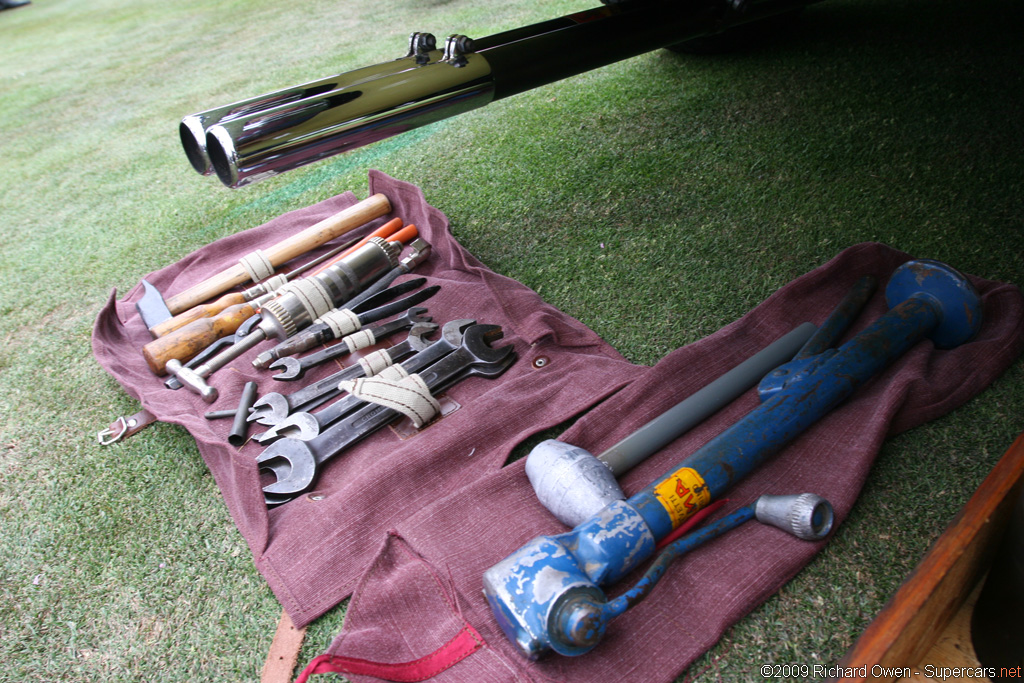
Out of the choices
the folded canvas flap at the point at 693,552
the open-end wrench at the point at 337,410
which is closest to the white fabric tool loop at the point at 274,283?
the open-end wrench at the point at 337,410

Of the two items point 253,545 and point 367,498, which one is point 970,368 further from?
point 253,545

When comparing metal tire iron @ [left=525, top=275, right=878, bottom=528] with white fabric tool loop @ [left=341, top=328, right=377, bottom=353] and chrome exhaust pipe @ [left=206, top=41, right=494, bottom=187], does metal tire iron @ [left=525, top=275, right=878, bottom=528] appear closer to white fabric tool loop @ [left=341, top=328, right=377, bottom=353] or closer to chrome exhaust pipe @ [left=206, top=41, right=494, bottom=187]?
white fabric tool loop @ [left=341, top=328, right=377, bottom=353]

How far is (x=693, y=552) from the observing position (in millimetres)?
1262

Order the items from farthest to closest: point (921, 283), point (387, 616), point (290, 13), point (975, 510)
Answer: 1. point (290, 13)
2. point (921, 283)
3. point (387, 616)
4. point (975, 510)

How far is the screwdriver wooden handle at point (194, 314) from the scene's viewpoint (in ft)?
6.86

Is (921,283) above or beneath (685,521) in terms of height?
above

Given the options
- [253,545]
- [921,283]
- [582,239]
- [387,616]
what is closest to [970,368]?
[921,283]

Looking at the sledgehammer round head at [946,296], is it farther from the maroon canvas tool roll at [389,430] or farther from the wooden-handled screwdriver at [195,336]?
the wooden-handled screwdriver at [195,336]

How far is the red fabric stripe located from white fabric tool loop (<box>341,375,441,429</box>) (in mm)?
573

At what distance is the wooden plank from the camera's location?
89cm

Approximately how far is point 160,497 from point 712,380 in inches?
55.0

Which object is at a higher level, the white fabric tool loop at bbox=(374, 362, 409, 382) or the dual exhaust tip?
the dual exhaust tip

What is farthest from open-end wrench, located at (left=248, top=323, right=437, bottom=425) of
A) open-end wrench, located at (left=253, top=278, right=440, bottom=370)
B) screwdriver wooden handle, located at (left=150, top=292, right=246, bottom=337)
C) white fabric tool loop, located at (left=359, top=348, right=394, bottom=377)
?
screwdriver wooden handle, located at (left=150, top=292, right=246, bottom=337)

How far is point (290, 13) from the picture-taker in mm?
5758
